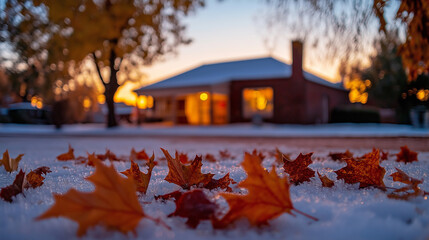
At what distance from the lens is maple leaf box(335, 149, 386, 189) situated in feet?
4.62

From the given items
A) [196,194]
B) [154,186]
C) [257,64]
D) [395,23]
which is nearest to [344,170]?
[196,194]

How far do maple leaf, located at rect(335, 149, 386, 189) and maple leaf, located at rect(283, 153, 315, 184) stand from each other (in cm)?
16

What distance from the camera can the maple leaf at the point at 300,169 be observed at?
61.9 inches

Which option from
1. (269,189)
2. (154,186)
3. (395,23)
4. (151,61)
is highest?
(151,61)

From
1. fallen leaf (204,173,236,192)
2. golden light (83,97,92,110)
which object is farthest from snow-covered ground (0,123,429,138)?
golden light (83,97,92,110)

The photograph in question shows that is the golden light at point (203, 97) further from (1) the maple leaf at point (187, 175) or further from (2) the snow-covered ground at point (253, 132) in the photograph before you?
(1) the maple leaf at point (187, 175)

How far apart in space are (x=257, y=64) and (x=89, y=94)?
107 ft

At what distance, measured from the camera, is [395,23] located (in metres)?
2.94

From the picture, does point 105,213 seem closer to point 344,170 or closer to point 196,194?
point 196,194

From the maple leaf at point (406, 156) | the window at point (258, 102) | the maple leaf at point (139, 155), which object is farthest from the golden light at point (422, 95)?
the maple leaf at point (139, 155)

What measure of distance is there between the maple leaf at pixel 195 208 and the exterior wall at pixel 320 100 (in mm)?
17731

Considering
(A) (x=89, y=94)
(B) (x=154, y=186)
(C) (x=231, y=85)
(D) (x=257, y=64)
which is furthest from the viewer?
(A) (x=89, y=94)

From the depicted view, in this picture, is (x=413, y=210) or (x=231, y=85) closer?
(x=413, y=210)

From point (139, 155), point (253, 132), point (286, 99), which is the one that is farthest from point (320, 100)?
point (139, 155)
